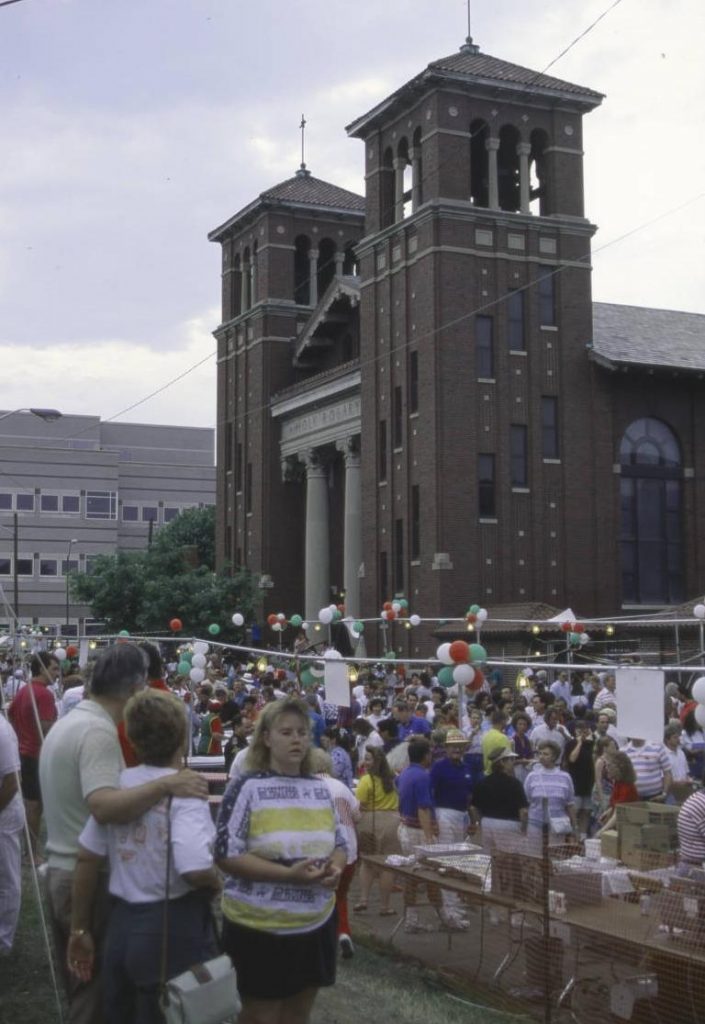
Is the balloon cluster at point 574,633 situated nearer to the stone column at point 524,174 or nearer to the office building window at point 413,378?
the office building window at point 413,378

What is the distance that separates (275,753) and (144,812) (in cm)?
61

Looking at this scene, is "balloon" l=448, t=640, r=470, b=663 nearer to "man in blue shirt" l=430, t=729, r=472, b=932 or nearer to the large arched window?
"man in blue shirt" l=430, t=729, r=472, b=932

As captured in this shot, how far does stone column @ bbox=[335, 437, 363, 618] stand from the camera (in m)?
46.9

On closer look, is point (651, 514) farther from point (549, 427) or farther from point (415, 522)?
point (415, 522)

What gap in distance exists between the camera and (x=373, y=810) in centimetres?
1266

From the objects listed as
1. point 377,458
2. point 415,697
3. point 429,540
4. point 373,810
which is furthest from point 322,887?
point 377,458

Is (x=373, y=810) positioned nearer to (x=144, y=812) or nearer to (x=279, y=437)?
(x=144, y=812)

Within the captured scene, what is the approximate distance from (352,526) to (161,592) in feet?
23.5

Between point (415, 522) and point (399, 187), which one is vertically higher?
point (399, 187)

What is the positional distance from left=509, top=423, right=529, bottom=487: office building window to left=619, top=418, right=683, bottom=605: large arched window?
12.3ft

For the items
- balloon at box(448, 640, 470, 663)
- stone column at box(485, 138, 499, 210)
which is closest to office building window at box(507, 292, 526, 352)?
stone column at box(485, 138, 499, 210)

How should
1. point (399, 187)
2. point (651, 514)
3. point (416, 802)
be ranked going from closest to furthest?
point (416, 802), point (651, 514), point (399, 187)

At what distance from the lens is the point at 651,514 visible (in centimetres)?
4447

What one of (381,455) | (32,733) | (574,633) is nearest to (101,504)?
(381,455)
